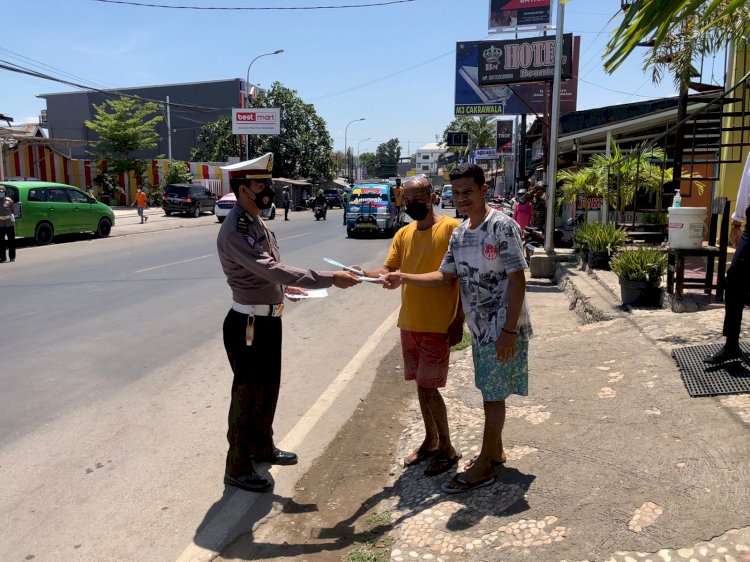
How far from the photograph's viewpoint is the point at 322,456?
4.16 m

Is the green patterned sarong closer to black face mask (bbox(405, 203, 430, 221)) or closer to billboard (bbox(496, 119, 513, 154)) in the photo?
black face mask (bbox(405, 203, 430, 221))

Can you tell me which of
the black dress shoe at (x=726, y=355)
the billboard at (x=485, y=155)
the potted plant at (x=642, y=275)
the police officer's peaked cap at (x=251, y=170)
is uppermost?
the billboard at (x=485, y=155)

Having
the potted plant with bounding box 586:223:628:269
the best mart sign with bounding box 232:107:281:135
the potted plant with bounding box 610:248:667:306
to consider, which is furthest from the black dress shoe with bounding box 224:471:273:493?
the best mart sign with bounding box 232:107:281:135

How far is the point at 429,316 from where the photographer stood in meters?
3.53

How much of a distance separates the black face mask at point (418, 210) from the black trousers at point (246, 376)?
1.05 meters

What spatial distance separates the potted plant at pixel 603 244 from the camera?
9.02m

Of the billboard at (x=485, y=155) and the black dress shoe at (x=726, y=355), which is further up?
the billboard at (x=485, y=155)

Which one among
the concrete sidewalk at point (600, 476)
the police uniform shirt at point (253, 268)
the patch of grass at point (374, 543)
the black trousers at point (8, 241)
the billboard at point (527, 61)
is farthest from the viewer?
the billboard at point (527, 61)

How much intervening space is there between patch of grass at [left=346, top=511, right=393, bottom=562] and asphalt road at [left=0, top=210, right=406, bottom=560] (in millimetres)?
758

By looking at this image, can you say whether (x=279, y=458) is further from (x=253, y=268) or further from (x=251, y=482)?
(x=253, y=268)

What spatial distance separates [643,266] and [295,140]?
4791 centimetres

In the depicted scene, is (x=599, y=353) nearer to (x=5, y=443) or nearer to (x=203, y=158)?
(x=5, y=443)

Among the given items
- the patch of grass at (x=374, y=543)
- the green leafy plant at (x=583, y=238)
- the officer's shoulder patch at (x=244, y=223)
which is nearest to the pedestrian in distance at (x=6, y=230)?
the green leafy plant at (x=583, y=238)

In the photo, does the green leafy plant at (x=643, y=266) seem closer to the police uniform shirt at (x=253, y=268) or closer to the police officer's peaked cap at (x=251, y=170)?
the police uniform shirt at (x=253, y=268)
